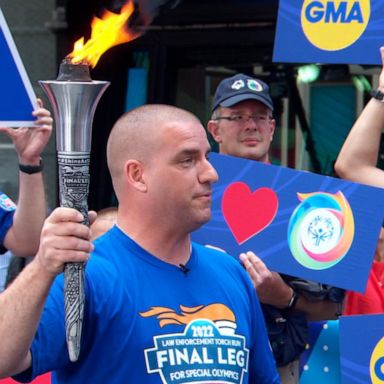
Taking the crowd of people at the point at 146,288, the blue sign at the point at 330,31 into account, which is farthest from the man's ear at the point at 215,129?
the crowd of people at the point at 146,288

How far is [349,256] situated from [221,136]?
34.8 inches

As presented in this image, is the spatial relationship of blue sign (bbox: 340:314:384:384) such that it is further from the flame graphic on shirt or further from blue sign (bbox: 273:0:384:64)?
the flame graphic on shirt

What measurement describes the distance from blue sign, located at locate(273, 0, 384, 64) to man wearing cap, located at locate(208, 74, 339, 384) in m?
0.33

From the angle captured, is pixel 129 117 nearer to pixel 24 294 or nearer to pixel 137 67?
pixel 24 294

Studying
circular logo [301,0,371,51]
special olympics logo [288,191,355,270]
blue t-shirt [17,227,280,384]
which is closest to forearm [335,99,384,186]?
special olympics logo [288,191,355,270]

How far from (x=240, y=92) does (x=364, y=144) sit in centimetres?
91

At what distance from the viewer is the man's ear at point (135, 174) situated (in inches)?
110

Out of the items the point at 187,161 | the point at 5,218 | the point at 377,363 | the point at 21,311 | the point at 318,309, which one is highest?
the point at 187,161

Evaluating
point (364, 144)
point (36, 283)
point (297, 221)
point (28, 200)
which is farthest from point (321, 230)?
point (36, 283)

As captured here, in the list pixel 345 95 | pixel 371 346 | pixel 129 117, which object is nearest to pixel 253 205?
pixel 371 346

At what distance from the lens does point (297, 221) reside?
4.22m

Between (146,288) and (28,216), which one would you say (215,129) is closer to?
(28,216)

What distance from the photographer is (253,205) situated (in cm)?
430

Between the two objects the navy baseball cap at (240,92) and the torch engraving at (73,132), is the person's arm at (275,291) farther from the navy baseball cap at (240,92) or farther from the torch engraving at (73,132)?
the torch engraving at (73,132)
